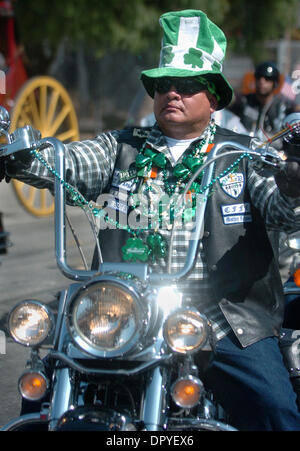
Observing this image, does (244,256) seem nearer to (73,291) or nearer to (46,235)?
(73,291)

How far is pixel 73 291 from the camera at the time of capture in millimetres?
2316

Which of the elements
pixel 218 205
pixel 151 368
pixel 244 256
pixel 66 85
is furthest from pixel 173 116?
pixel 66 85

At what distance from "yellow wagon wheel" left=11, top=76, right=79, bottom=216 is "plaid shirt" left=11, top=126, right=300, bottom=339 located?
6.36 meters

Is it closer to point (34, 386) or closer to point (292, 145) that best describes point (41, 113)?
point (292, 145)

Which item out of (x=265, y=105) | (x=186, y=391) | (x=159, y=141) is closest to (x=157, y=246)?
(x=159, y=141)

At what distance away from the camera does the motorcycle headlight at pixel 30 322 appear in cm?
226

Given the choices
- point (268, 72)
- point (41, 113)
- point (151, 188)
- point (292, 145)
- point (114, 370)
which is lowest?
point (41, 113)

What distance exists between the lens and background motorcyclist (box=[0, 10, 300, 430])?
2.53m

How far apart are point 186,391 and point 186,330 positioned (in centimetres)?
17

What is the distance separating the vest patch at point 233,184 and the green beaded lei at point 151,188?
0.11 feet

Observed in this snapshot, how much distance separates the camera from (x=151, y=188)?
2.82m

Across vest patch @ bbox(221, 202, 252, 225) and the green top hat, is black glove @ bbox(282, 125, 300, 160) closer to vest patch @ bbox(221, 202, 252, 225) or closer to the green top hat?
vest patch @ bbox(221, 202, 252, 225)

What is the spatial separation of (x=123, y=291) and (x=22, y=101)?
26.2ft

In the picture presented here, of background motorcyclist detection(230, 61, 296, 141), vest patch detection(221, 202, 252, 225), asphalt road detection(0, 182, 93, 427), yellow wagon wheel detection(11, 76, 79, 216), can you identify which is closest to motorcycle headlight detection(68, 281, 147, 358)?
vest patch detection(221, 202, 252, 225)
